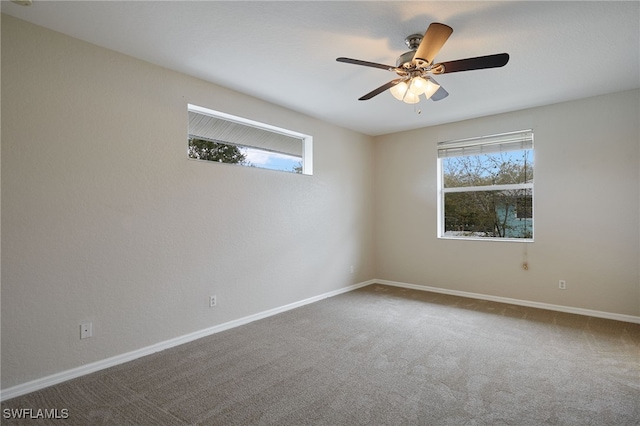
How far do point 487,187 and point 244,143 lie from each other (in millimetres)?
3390

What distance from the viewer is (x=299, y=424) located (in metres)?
1.91

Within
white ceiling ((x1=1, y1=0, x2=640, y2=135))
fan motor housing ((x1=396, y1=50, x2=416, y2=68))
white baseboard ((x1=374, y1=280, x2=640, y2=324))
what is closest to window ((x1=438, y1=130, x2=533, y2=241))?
white baseboard ((x1=374, y1=280, x2=640, y2=324))

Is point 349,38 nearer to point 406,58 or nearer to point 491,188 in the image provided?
point 406,58

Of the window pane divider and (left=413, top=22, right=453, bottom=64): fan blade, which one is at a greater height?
(left=413, top=22, right=453, bottom=64): fan blade

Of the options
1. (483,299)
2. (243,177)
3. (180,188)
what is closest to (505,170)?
(483,299)

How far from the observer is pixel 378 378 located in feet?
7.94

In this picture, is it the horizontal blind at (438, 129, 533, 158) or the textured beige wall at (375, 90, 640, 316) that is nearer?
the textured beige wall at (375, 90, 640, 316)

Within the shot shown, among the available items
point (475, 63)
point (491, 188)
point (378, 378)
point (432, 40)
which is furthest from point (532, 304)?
point (432, 40)

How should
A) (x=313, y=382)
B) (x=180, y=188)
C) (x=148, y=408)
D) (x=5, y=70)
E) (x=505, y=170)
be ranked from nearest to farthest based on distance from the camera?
(x=148, y=408) → (x=5, y=70) → (x=313, y=382) → (x=180, y=188) → (x=505, y=170)

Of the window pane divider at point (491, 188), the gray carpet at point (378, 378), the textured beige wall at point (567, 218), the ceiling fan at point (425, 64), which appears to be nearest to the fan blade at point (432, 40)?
the ceiling fan at point (425, 64)

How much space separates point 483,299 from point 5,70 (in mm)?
5418

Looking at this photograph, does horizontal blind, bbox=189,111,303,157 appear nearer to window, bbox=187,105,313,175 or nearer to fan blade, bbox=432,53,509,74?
window, bbox=187,105,313,175

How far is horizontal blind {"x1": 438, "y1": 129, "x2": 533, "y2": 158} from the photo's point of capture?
14.2 feet

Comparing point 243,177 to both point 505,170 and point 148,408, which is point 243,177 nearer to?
point 148,408
